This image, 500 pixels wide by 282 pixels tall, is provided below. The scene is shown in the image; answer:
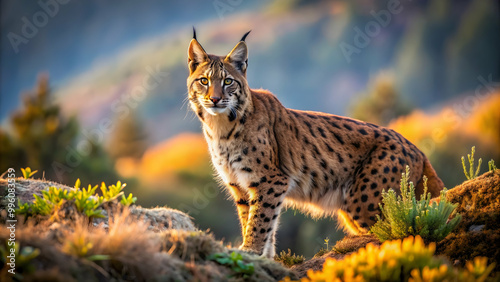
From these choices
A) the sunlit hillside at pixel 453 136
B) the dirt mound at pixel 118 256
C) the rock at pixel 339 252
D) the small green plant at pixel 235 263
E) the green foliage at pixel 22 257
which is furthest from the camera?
the sunlit hillside at pixel 453 136

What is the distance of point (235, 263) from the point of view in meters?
5.79

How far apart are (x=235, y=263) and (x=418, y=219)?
2806 millimetres

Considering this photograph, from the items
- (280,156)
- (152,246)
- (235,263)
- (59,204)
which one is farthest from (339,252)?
(59,204)

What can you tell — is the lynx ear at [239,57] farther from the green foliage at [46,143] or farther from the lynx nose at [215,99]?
the green foliage at [46,143]

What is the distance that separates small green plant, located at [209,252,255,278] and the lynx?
8.10 feet

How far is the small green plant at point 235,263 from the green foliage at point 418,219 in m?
2.53

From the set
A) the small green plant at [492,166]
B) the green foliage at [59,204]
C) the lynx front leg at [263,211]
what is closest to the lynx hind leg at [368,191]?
the lynx front leg at [263,211]

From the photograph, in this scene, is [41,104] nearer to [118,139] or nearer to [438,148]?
[118,139]

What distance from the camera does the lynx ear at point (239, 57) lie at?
29.8 feet

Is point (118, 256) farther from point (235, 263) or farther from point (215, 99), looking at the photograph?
point (215, 99)

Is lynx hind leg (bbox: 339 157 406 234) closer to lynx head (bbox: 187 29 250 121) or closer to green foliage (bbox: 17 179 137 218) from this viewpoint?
lynx head (bbox: 187 29 250 121)

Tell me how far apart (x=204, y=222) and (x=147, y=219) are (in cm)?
2595

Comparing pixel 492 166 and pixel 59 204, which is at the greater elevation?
pixel 492 166

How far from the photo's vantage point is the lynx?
8.58 meters
